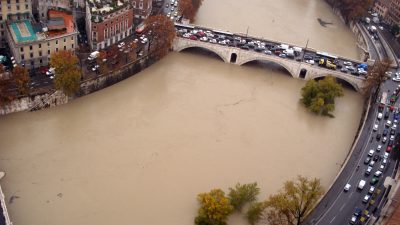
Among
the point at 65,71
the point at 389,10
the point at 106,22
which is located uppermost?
the point at 389,10

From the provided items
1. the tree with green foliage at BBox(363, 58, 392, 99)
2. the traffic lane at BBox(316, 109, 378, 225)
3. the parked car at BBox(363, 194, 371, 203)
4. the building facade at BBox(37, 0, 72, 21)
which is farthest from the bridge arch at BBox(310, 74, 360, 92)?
the building facade at BBox(37, 0, 72, 21)

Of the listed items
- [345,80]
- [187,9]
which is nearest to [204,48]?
[187,9]

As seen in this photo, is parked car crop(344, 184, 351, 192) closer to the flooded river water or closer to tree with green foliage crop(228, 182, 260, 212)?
the flooded river water

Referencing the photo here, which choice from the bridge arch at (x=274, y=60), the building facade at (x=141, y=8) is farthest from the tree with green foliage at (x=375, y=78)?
the building facade at (x=141, y=8)

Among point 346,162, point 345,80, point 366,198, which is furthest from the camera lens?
point 345,80

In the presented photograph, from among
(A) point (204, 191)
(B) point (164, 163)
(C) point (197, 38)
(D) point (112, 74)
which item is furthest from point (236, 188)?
(C) point (197, 38)

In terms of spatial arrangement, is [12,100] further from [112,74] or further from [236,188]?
[236,188]

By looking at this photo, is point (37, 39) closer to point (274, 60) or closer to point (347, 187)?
point (274, 60)
